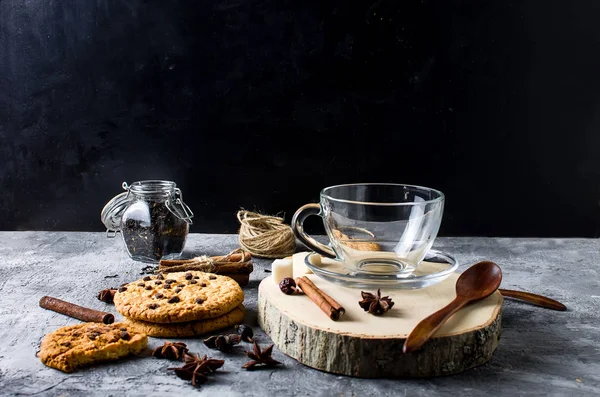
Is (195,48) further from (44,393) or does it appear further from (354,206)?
(44,393)

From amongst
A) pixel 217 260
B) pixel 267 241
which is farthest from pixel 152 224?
pixel 267 241

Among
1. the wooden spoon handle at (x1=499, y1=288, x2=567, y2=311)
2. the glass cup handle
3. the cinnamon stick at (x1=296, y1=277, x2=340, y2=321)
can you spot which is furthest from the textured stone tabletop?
the glass cup handle

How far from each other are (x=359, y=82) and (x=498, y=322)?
125 centimetres

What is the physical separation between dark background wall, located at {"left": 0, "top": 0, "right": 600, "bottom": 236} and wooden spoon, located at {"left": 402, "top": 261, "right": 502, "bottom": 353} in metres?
1.01

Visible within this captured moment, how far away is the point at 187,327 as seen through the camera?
4.62 ft

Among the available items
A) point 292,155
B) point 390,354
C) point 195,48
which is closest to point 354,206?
point 390,354

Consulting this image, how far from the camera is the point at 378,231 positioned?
1.46 m

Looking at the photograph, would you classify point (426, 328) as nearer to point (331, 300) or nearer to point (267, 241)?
point (331, 300)

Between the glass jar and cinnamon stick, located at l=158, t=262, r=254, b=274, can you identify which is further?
the glass jar

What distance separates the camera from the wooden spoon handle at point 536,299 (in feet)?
5.17

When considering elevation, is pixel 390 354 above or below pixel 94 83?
below

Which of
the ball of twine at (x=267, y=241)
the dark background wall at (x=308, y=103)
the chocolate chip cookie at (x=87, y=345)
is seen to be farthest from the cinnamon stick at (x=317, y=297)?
the dark background wall at (x=308, y=103)

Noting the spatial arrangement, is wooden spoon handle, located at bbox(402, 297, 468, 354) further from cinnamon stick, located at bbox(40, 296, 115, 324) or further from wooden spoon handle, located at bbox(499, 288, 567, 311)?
cinnamon stick, located at bbox(40, 296, 115, 324)

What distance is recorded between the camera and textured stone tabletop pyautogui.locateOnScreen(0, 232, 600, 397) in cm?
116
